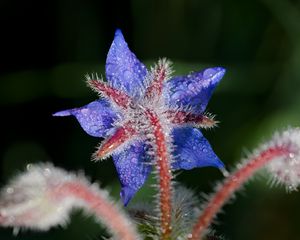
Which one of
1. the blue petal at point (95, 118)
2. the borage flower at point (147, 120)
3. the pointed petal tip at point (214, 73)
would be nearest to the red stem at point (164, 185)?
the borage flower at point (147, 120)

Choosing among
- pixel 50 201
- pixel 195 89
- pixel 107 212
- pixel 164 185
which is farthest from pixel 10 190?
pixel 195 89

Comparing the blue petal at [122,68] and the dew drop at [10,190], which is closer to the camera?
the dew drop at [10,190]

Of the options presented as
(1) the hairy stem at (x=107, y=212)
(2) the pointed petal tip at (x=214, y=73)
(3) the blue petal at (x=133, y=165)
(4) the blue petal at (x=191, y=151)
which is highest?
(2) the pointed petal tip at (x=214, y=73)

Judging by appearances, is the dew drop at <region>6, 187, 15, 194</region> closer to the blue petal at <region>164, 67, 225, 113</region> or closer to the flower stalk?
the flower stalk

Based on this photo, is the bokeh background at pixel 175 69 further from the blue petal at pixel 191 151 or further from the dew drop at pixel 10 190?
the dew drop at pixel 10 190

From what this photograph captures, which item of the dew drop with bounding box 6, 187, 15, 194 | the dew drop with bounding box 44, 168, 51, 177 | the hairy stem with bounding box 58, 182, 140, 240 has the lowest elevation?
the dew drop with bounding box 6, 187, 15, 194

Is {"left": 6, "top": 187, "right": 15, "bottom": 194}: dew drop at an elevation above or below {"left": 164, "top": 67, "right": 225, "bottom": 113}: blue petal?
below

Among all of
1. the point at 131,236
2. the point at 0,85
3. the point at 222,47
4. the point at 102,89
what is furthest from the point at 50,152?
the point at 131,236

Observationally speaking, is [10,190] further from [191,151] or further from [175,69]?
[175,69]

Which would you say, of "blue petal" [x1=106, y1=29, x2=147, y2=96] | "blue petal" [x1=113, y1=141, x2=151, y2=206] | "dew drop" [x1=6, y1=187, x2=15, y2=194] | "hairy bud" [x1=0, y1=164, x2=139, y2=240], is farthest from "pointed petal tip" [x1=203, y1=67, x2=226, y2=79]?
"dew drop" [x1=6, y1=187, x2=15, y2=194]
